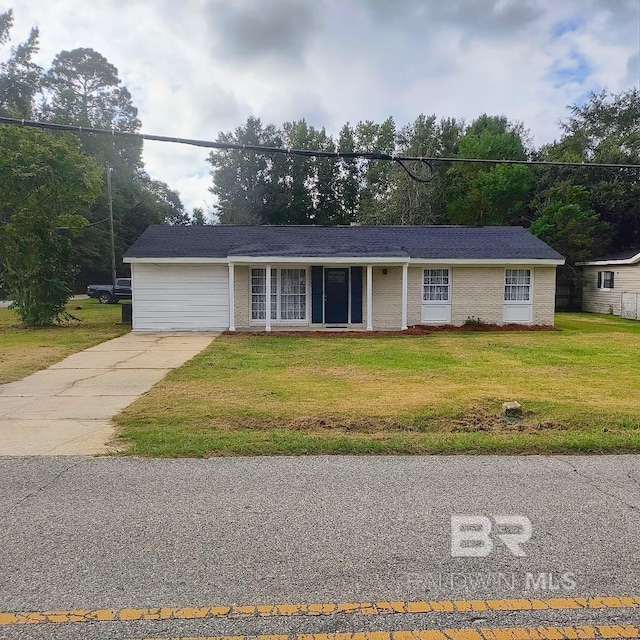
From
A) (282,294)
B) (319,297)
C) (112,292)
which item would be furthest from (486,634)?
(112,292)

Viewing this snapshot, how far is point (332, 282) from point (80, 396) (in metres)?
11.0

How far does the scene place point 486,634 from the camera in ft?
8.49

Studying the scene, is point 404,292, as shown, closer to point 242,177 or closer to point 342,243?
point 342,243

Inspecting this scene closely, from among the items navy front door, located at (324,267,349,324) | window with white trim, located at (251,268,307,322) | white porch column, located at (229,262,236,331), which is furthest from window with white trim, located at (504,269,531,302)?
white porch column, located at (229,262,236,331)

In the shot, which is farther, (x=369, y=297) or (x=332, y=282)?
(x=332, y=282)

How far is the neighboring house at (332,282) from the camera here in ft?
56.0

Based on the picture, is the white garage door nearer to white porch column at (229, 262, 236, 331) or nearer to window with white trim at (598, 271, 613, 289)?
white porch column at (229, 262, 236, 331)

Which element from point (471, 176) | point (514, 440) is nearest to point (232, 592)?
point (514, 440)

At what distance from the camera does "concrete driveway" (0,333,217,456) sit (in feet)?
18.6

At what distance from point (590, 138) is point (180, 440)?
44.7m

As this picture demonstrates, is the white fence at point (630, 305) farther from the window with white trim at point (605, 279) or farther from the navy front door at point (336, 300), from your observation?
the navy front door at point (336, 300)

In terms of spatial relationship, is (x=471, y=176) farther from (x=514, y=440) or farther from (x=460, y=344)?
(x=514, y=440)

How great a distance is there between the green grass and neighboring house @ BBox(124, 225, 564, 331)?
1766 millimetres
